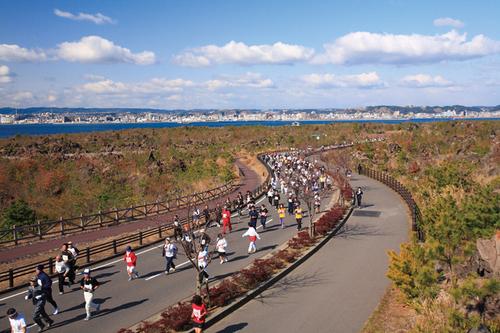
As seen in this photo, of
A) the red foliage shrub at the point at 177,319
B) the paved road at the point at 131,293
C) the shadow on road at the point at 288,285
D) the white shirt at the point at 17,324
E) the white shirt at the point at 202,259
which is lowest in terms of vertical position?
the paved road at the point at 131,293

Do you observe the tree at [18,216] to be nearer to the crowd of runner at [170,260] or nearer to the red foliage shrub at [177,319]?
the crowd of runner at [170,260]

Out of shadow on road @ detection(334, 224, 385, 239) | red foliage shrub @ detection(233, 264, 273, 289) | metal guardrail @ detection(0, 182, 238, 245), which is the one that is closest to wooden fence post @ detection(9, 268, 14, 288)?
metal guardrail @ detection(0, 182, 238, 245)

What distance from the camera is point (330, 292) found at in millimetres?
14734

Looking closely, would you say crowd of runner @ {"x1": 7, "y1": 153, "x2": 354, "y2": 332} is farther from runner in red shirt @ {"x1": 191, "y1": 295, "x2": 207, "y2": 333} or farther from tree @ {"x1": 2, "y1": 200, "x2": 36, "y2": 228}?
tree @ {"x1": 2, "y1": 200, "x2": 36, "y2": 228}

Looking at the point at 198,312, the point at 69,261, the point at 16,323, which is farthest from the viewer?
the point at 69,261

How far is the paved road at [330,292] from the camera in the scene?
40.4 feet

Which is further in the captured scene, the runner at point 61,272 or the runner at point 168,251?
the runner at point 168,251

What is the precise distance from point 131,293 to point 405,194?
899 inches

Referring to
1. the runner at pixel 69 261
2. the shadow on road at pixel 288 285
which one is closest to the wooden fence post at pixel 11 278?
the runner at pixel 69 261

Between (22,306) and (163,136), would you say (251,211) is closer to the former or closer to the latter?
(22,306)

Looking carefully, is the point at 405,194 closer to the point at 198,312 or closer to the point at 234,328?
the point at 234,328

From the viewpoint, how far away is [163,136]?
91.7 metres

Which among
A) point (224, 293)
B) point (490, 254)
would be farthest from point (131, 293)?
point (490, 254)

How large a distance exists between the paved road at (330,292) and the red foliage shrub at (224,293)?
573 mm
